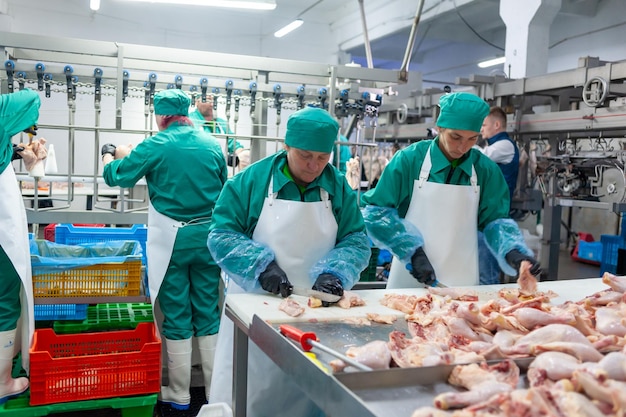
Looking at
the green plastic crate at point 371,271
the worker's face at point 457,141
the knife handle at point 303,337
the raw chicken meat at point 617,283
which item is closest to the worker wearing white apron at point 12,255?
the knife handle at point 303,337

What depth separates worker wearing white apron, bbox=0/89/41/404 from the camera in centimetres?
316

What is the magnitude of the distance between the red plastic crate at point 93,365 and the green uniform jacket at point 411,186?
1445mm

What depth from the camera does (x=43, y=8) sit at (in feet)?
37.4

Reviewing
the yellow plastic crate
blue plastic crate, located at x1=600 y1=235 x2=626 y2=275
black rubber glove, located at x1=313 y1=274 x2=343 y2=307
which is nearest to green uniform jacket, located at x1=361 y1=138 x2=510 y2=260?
black rubber glove, located at x1=313 y1=274 x2=343 y2=307

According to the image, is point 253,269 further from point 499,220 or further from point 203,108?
point 203,108

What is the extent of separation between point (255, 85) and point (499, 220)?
217cm

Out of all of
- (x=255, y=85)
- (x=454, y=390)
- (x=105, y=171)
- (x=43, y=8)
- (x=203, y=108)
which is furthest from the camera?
(x=43, y=8)

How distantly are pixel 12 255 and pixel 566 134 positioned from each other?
540 centimetres

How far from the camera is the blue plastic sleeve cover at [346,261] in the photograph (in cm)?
246

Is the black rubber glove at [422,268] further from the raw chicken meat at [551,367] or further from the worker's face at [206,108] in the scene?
the worker's face at [206,108]

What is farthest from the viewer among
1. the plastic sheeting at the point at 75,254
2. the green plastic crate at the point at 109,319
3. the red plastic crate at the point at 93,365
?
the green plastic crate at the point at 109,319

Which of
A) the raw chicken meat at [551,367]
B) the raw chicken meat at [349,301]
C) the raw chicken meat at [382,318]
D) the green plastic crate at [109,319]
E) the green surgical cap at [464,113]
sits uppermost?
the green surgical cap at [464,113]

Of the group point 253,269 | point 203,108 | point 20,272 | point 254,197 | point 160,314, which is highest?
point 203,108

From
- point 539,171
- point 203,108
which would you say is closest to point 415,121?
point 539,171
